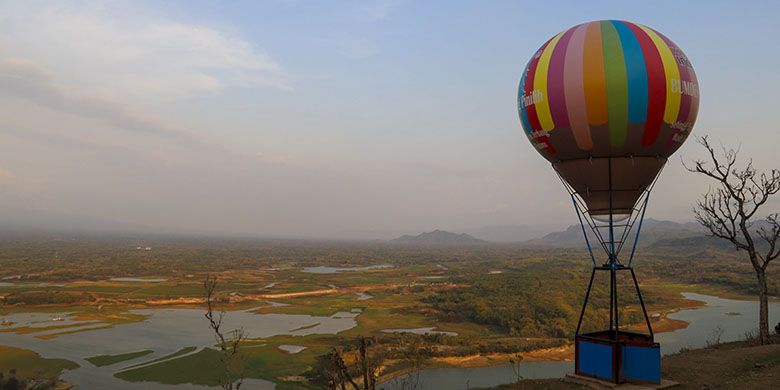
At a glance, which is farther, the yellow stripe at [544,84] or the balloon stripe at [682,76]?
the yellow stripe at [544,84]

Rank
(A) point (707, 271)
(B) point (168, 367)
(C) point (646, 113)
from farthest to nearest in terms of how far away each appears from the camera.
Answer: (A) point (707, 271)
(B) point (168, 367)
(C) point (646, 113)

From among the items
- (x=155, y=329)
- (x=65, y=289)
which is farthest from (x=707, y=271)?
(x=65, y=289)

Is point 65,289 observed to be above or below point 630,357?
below

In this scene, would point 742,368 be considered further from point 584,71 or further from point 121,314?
point 121,314

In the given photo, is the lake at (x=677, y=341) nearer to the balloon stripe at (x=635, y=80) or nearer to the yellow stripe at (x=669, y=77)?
the yellow stripe at (x=669, y=77)

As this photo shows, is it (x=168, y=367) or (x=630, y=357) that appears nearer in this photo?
(x=630, y=357)

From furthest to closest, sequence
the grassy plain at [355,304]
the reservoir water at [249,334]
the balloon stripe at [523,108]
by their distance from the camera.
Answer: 1. the grassy plain at [355,304]
2. the reservoir water at [249,334]
3. the balloon stripe at [523,108]

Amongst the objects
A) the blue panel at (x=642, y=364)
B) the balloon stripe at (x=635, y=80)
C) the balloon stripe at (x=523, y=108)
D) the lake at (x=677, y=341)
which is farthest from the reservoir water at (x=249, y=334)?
the balloon stripe at (x=635, y=80)

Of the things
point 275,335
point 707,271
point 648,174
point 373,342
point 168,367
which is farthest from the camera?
point 707,271
